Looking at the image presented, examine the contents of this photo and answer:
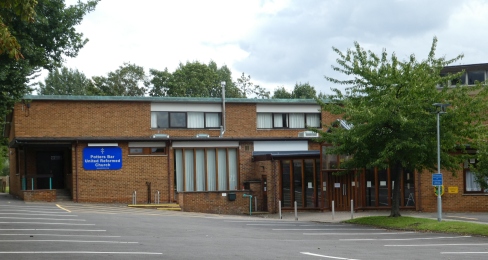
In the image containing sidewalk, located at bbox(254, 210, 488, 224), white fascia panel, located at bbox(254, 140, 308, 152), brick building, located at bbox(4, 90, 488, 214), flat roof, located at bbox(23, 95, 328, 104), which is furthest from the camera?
white fascia panel, located at bbox(254, 140, 308, 152)

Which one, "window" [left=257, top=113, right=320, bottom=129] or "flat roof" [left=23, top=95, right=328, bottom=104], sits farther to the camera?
"window" [left=257, top=113, right=320, bottom=129]

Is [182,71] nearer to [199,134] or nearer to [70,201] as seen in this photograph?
[199,134]

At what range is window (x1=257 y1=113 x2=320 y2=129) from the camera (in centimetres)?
4622

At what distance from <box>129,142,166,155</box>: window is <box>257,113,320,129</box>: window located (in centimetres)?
769

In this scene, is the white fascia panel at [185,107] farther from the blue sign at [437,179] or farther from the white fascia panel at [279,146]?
the blue sign at [437,179]

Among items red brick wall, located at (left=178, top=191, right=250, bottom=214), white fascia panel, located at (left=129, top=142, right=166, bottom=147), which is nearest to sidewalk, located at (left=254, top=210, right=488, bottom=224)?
red brick wall, located at (left=178, top=191, right=250, bottom=214)

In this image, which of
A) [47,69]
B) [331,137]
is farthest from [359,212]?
[47,69]

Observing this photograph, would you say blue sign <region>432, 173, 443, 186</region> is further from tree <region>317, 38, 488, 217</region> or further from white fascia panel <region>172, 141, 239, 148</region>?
white fascia panel <region>172, 141, 239, 148</region>

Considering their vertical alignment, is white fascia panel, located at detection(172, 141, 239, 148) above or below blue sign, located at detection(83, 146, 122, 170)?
above

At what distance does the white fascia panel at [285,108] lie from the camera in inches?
1813

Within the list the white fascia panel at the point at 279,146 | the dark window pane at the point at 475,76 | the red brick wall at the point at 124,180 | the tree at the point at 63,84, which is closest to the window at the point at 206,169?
the red brick wall at the point at 124,180

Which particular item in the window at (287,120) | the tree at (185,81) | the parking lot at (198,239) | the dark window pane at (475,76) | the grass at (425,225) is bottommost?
the grass at (425,225)

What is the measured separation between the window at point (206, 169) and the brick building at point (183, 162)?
0.06 metres

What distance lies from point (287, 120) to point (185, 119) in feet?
23.0
